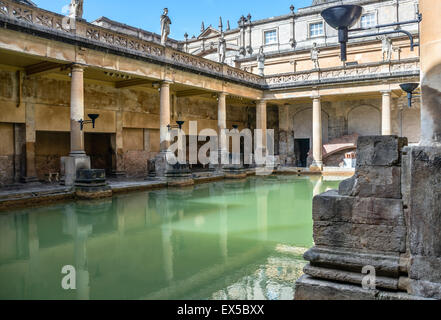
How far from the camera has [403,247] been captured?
3.30 meters

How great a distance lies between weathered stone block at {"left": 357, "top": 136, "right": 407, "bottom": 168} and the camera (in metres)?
3.38

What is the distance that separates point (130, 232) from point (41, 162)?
421 inches

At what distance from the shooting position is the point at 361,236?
3445 mm

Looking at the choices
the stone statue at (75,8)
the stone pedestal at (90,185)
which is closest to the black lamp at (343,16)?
the stone pedestal at (90,185)

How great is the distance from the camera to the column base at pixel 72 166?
12.3m

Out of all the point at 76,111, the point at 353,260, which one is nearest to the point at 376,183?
the point at 353,260

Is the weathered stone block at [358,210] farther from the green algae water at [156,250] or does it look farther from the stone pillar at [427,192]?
the green algae water at [156,250]

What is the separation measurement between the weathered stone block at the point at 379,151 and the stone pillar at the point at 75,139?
10.8 m

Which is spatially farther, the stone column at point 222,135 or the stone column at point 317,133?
the stone column at point 317,133

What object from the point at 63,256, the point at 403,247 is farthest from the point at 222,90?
the point at 403,247

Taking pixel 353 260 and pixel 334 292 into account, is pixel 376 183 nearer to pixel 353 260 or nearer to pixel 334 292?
pixel 353 260

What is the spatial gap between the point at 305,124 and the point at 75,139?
18523 mm

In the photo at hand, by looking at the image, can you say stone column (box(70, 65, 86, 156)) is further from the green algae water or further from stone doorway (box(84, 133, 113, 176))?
stone doorway (box(84, 133, 113, 176))
